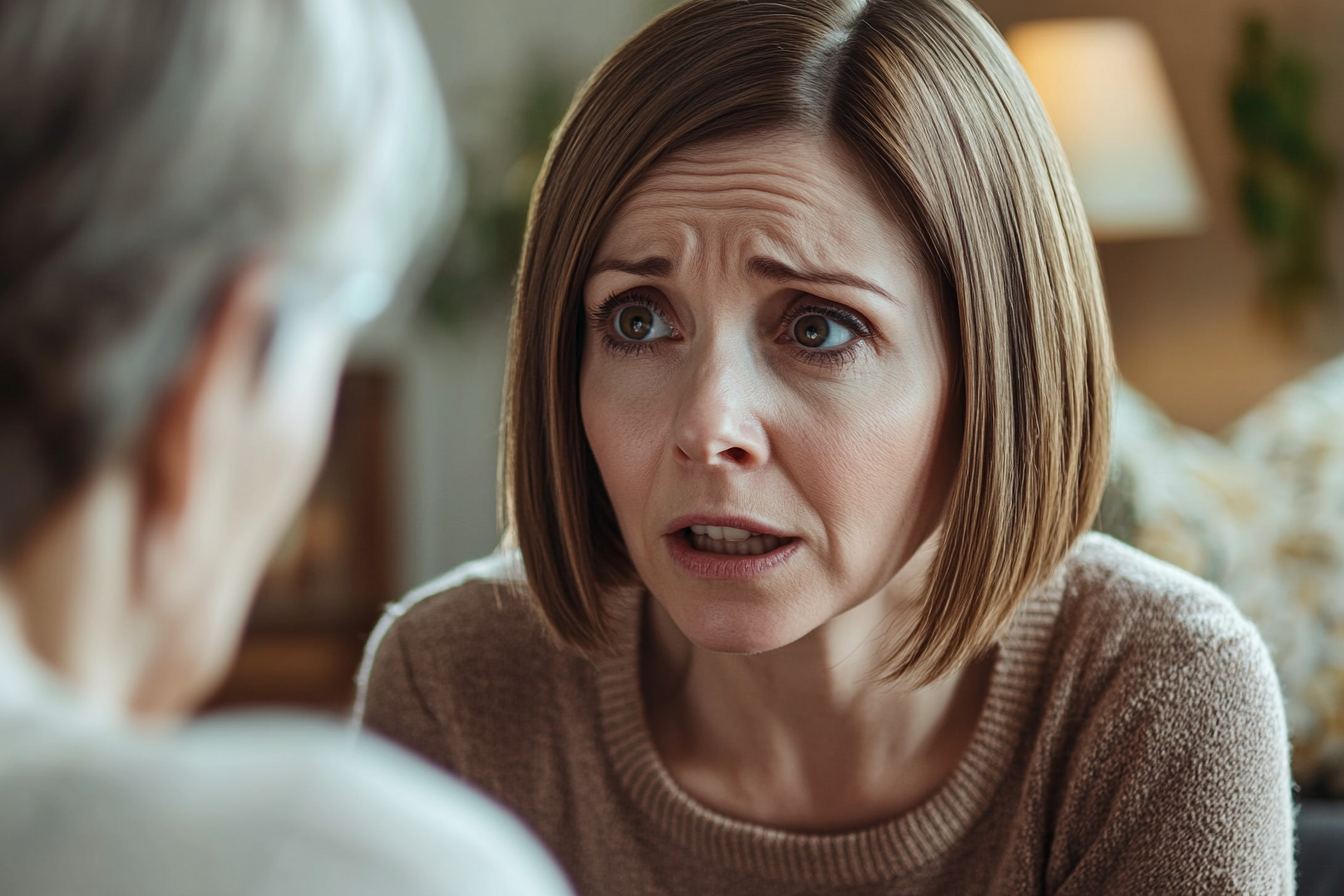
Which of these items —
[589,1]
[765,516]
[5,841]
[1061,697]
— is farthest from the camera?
[589,1]

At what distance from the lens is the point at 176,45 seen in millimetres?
405

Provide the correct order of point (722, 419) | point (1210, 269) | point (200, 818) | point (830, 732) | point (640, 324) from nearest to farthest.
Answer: point (200, 818)
point (722, 419)
point (640, 324)
point (830, 732)
point (1210, 269)

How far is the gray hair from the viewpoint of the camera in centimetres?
40

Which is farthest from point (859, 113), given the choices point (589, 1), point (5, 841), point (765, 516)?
point (589, 1)

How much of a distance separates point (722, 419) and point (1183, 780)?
1.52ft

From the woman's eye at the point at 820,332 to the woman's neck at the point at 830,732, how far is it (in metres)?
0.27

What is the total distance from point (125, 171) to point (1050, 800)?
94cm

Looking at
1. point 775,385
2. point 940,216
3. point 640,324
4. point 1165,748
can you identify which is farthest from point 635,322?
point 1165,748

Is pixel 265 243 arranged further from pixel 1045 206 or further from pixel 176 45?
pixel 1045 206

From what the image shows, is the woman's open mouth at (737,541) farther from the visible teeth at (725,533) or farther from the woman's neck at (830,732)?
the woman's neck at (830,732)

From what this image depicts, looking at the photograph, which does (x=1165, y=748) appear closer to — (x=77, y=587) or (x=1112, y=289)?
(x=77, y=587)

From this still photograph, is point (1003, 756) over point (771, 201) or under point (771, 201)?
under

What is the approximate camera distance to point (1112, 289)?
144 inches

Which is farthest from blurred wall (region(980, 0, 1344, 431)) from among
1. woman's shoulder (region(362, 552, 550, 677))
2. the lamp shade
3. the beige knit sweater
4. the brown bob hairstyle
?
Result: woman's shoulder (region(362, 552, 550, 677))
